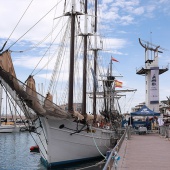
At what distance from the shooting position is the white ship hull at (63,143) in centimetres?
1847

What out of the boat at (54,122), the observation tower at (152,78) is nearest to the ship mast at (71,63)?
the boat at (54,122)

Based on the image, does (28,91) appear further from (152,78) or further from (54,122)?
(152,78)

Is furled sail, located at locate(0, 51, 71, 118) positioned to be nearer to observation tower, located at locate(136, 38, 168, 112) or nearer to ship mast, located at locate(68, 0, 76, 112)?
ship mast, located at locate(68, 0, 76, 112)

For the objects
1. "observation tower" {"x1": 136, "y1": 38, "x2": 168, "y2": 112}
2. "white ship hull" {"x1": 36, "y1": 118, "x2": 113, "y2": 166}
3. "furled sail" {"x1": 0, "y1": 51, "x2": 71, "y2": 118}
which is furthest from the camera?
"observation tower" {"x1": 136, "y1": 38, "x2": 168, "y2": 112}

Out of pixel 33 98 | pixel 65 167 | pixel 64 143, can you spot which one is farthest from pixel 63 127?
pixel 33 98

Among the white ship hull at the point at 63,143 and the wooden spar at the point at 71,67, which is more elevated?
the wooden spar at the point at 71,67

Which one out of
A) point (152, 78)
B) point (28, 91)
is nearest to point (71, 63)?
point (28, 91)

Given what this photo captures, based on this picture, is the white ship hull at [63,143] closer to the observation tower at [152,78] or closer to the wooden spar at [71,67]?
the wooden spar at [71,67]

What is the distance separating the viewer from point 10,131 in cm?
7056

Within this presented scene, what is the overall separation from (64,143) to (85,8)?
15.6 m

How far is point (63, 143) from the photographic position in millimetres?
19203

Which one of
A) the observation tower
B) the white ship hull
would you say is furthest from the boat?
the observation tower

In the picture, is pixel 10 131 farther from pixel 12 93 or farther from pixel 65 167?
pixel 12 93

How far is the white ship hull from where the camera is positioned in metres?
18.5
